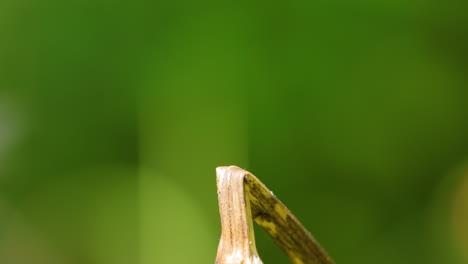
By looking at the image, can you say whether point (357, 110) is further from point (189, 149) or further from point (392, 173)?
point (189, 149)

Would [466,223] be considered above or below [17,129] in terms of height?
below

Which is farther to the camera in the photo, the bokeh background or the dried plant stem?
the bokeh background

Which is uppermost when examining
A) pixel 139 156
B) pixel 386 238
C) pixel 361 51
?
pixel 361 51

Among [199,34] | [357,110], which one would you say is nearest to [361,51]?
[357,110]

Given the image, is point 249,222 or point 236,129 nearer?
point 249,222
